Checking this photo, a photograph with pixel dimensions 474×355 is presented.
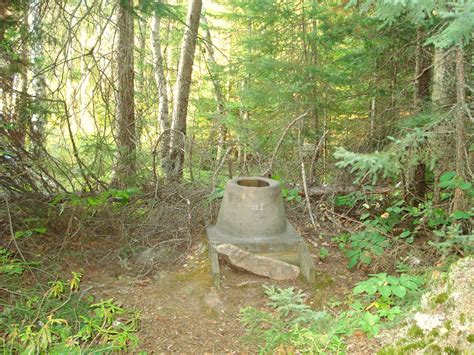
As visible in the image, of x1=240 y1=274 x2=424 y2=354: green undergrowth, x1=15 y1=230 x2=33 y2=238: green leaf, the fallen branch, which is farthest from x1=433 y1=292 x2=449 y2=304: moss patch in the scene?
x1=15 y1=230 x2=33 y2=238: green leaf

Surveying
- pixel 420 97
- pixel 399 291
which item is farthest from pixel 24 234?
pixel 420 97

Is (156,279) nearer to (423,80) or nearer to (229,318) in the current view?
(229,318)

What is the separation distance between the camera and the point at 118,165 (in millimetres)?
6297

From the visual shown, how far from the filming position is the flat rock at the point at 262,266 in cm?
460

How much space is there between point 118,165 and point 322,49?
545 cm

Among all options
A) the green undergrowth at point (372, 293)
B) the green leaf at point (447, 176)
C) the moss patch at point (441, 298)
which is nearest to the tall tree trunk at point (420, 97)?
the green undergrowth at point (372, 293)

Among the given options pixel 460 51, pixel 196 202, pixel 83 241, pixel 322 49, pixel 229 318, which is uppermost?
pixel 322 49

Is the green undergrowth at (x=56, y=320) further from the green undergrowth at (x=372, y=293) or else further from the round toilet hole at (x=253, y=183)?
the round toilet hole at (x=253, y=183)

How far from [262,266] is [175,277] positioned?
1.00 metres

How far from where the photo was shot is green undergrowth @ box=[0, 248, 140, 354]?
10.6ft

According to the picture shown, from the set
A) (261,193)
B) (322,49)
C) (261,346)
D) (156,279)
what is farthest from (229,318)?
(322,49)

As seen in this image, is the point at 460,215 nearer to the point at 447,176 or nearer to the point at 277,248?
the point at 447,176

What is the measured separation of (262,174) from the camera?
6414mm

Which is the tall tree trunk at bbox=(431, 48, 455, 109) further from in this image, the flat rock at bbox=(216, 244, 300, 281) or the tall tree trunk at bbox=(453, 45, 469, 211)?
the flat rock at bbox=(216, 244, 300, 281)
